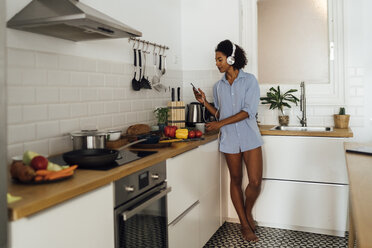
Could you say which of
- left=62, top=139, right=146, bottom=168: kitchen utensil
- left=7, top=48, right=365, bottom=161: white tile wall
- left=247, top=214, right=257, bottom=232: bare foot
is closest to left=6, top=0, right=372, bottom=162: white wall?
left=7, top=48, right=365, bottom=161: white tile wall

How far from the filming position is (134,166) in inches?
69.2

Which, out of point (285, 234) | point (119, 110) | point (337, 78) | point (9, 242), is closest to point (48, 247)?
point (9, 242)

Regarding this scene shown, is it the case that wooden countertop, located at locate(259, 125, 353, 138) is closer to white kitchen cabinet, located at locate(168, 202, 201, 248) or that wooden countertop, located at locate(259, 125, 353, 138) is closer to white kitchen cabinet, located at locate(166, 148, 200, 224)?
white kitchen cabinet, located at locate(166, 148, 200, 224)

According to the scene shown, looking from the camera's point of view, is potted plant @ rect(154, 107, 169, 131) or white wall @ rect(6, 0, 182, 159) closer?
white wall @ rect(6, 0, 182, 159)

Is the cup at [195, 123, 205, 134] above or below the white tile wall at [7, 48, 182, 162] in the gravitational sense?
below

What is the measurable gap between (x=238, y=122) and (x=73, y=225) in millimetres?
2024

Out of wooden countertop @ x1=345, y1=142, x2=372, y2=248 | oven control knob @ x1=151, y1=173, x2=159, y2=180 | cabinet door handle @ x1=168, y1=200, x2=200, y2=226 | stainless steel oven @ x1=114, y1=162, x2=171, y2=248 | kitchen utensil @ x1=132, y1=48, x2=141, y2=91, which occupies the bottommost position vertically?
cabinet door handle @ x1=168, y1=200, x2=200, y2=226

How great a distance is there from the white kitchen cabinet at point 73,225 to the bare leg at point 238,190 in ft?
5.90

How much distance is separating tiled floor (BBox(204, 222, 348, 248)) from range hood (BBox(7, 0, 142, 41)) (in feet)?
6.79

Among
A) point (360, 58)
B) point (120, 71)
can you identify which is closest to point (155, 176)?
point (120, 71)

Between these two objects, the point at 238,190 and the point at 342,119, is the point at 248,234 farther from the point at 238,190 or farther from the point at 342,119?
the point at 342,119

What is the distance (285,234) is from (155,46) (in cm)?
214

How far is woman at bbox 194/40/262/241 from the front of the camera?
3058 mm

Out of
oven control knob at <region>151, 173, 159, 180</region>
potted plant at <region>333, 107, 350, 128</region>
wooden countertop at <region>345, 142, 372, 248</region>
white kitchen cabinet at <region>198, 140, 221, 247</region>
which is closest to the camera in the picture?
wooden countertop at <region>345, 142, 372, 248</region>
